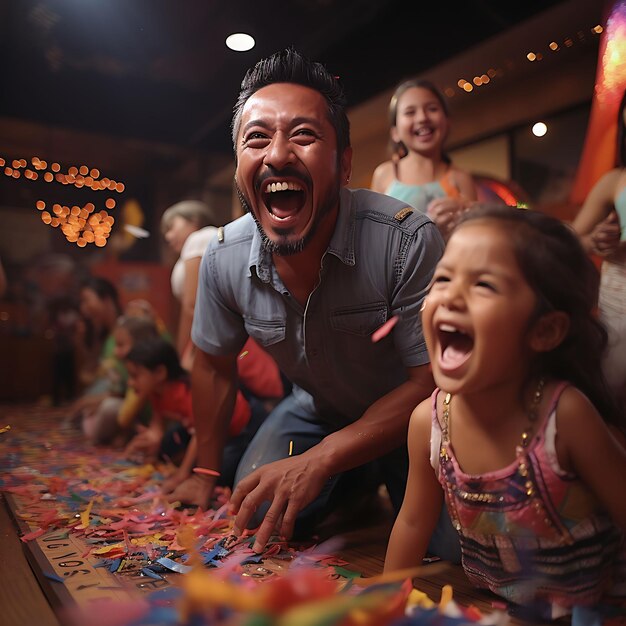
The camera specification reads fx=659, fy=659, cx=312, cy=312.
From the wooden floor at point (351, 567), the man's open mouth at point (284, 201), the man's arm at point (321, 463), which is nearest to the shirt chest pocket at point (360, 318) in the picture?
the man's arm at point (321, 463)

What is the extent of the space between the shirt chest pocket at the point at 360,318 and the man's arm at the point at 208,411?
354mm

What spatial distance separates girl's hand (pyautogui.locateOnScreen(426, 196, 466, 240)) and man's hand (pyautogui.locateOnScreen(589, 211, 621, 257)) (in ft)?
1.17

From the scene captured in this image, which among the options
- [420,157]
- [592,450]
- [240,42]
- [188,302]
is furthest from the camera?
[188,302]

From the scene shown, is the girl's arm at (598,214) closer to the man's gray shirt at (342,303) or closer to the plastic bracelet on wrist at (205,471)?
the man's gray shirt at (342,303)

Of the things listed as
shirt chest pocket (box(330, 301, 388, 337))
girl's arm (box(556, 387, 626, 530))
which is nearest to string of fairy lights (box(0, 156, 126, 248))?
shirt chest pocket (box(330, 301, 388, 337))

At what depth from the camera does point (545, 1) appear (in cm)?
176

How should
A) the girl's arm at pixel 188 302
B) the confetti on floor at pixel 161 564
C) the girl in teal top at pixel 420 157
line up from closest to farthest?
the confetti on floor at pixel 161 564 → the girl in teal top at pixel 420 157 → the girl's arm at pixel 188 302

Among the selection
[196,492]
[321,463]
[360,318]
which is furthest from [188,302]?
[321,463]

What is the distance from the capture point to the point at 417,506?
108 centimetres

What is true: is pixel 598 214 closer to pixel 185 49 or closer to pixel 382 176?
pixel 382 176

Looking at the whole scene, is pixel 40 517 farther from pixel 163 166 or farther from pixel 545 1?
pixel 545 1

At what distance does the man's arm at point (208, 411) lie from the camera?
1.64 m

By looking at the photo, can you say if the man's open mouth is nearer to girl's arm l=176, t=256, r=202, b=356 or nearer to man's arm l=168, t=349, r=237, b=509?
man's arm l=168, t=349, r=237, b=509

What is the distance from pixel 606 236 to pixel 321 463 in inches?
38.2
